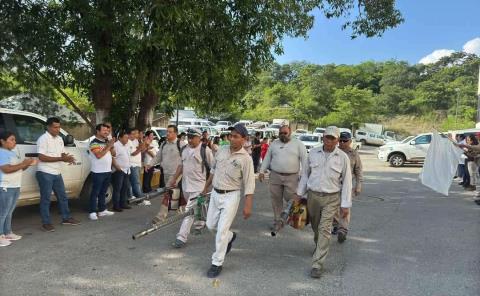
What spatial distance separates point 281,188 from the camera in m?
6.83

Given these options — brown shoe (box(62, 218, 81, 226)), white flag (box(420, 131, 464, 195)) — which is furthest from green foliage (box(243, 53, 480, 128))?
brown shoe (box(62, 218, 81, 226))

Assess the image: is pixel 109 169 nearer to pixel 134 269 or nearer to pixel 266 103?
pixel 134 269

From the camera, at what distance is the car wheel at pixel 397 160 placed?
67.8 feet

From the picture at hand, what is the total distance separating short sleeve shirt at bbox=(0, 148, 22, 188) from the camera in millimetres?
5652

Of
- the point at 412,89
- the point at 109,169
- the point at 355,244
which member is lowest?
the point at 355,244

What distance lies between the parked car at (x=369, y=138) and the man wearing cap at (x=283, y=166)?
133 feet

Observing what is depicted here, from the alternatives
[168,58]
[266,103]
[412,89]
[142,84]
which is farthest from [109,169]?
[412,89]

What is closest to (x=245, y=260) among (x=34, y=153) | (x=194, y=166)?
(x=194, y=166)

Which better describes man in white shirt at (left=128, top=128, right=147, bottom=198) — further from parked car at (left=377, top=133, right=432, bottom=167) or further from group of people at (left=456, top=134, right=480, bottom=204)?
parked car at (left=377, top=133, right=432, bottom=167)

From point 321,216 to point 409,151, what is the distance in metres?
17.1

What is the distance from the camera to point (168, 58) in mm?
8852

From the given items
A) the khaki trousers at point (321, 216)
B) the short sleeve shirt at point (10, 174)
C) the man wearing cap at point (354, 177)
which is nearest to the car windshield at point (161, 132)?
the short sleeve shirt at point (10, 174)

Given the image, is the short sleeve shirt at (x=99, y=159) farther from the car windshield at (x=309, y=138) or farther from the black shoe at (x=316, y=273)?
the car windshield at (x=309, y=138)

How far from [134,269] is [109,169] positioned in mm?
3019
